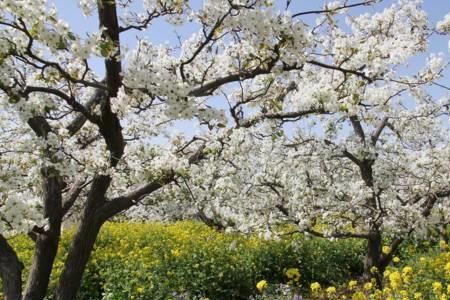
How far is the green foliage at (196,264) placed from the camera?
8219 millimetres

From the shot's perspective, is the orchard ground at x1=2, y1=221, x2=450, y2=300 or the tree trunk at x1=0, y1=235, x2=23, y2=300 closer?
the tree trunk at x1=0, y1=235, x2=23, y2=300

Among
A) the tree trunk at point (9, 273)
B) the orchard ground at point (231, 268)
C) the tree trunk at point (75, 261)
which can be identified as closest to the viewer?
the tree trunk at point (9, 273)

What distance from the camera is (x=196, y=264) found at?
9000 mm

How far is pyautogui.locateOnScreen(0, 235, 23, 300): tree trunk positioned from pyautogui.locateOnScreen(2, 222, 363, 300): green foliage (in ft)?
6.87

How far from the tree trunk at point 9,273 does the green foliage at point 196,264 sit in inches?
82.4

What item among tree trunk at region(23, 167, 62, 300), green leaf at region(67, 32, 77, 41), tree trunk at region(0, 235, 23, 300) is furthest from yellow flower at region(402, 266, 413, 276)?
tree trunk at region(0, 235, 23, 300)

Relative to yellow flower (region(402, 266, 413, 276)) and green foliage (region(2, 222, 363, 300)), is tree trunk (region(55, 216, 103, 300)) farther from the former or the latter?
yellow flower (region(402, 266, 413, 276))

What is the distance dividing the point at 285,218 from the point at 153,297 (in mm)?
2865

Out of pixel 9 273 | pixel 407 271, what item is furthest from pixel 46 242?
pixel 407 271

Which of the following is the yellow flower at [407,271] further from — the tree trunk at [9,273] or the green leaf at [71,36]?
the tree trunk at [9,273]

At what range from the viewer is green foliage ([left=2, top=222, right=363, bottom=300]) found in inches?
324

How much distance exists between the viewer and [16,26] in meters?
3.53

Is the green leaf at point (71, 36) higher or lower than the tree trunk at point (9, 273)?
higher

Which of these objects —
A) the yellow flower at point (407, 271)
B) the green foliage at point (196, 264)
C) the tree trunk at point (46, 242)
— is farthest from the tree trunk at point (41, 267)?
the yellow flower at point (407, 271)
